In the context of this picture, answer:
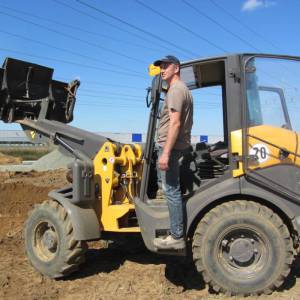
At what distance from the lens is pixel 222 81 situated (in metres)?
6.05

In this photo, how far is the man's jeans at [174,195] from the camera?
199 inches

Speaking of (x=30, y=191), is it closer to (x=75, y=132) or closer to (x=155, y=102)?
(x=75, y=132)

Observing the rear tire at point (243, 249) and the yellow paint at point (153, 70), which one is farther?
the yellow paint at point (153, 70)

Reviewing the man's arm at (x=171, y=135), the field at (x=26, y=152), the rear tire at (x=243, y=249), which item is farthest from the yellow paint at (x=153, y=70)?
the field at (x=26, y=152)

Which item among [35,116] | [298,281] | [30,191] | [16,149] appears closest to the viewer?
[298,281]

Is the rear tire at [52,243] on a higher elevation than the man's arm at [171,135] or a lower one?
lower

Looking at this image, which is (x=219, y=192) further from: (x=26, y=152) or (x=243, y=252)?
(x=26, y=152)

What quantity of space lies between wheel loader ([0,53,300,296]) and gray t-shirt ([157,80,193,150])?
1.03ft

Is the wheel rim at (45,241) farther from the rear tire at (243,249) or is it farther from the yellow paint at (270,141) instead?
the yellow paint at (270,141)

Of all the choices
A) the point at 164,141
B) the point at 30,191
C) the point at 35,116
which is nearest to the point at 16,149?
the point at 30,191

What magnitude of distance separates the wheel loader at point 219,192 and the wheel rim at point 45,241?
0.01 meters

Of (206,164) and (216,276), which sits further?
(206,164)

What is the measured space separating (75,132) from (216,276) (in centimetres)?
254

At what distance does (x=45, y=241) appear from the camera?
6059 millimetres
